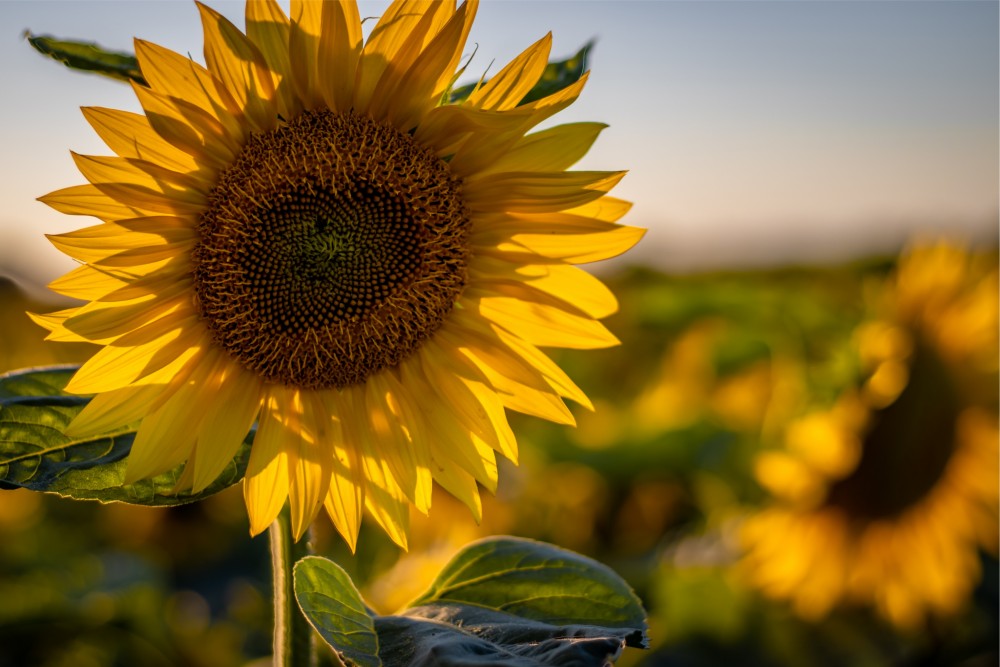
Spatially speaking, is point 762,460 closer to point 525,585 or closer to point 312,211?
point 525,585

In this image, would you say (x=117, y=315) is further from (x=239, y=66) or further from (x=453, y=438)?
(x=453, y=438)

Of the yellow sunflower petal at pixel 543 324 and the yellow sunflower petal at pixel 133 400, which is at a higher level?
the yellow sunflower petal at pixel 543 324

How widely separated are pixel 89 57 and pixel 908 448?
3296 millimetres

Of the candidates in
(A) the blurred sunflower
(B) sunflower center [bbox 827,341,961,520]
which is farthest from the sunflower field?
(B) sunflower center [bbox 827,341,961,520]

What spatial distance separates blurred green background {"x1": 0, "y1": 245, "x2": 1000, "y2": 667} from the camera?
10.7 feet

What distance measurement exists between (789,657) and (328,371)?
2499 millimetres

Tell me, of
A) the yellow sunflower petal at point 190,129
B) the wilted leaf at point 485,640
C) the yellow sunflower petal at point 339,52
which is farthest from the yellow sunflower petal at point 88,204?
the wilted leaf at point 485,640

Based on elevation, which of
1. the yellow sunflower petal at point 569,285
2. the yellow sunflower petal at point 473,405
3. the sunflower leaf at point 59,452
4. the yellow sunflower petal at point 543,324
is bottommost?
the sunflower leaf at point 59,452

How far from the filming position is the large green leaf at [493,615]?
1.21 m

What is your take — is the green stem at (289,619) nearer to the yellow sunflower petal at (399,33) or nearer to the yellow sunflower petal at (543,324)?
the yellow sunflower petal at (543,324)

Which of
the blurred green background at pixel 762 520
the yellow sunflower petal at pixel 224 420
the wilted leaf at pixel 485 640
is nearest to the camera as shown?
the wilted leaf at pixel 485 640

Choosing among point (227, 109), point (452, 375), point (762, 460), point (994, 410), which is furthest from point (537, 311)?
point (994, 410)

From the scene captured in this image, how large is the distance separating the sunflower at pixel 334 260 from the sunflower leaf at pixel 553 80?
44 mm

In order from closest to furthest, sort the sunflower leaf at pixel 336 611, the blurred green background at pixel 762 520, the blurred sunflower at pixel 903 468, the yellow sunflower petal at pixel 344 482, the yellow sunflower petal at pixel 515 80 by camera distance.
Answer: the sunflower leaf at pixel 336 611 → the yellow sunflower petal at pixel 515 80 → the yellow sunflower petal at pixel 344 482 → the blurred green background at pixel 762 520 → the blurred sunflower at pixel 903 468
